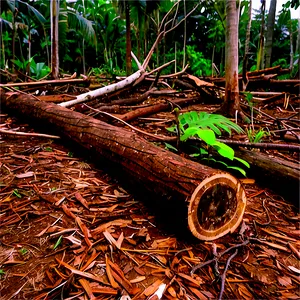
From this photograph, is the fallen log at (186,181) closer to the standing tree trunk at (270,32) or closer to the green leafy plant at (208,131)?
the green leafy plant at (208,131)

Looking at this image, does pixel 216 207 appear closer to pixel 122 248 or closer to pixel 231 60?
pixel 122 248

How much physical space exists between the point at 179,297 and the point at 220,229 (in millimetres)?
505

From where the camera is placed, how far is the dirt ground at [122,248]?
1.19 meters

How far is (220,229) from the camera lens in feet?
4.95

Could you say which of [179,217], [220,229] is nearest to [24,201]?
[179,217]

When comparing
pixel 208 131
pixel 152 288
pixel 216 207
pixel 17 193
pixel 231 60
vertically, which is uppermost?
pixel 231 60

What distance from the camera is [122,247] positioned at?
4.66 feet

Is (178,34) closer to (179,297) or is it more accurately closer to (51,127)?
(51,127)

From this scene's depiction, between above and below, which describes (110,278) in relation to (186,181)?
below

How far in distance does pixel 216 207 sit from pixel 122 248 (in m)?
0.61

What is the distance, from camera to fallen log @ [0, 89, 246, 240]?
1.41m

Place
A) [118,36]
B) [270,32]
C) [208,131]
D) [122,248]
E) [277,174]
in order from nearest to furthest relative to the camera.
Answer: [122,248] → [208,131] → [277,174] → [270,32] → [118,36]

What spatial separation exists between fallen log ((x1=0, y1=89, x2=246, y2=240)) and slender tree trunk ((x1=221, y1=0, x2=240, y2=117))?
1.96m

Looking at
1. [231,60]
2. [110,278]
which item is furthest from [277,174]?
[231,60]
